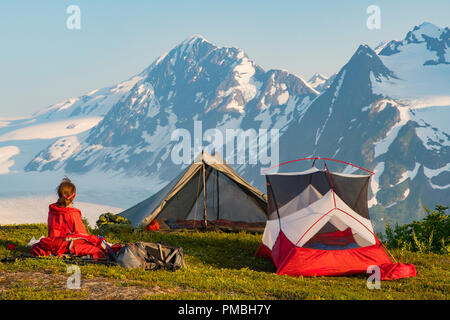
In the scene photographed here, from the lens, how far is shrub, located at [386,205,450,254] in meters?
14.7

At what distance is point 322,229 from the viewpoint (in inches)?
485

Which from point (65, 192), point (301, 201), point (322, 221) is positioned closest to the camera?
point (65, 192)

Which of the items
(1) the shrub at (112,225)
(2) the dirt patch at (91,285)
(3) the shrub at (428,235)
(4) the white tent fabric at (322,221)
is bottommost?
(3) the shrub at (428,235)

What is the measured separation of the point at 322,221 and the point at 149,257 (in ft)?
15.6

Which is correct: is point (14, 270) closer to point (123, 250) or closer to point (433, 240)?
point (123, 250)

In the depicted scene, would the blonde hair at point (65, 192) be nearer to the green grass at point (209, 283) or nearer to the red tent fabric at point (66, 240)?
the red tent fabric at point (66, 240)

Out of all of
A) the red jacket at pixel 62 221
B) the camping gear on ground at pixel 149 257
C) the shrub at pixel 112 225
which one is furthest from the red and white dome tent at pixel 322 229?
the shrub at pixel 112 225

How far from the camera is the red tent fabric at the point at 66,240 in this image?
10234mm

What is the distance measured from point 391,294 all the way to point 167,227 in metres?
10.7

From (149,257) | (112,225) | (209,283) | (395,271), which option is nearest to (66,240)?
(149,257)

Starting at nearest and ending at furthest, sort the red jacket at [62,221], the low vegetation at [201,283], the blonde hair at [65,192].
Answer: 1. the low vegetation at [201,283]
2. the blonde hair at [65,192]
3. the red jacket at [62,221]

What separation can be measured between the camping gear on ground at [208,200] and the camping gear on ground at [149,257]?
816 cm

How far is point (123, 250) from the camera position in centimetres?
980

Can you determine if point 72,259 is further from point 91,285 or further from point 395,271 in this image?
point 395,271
